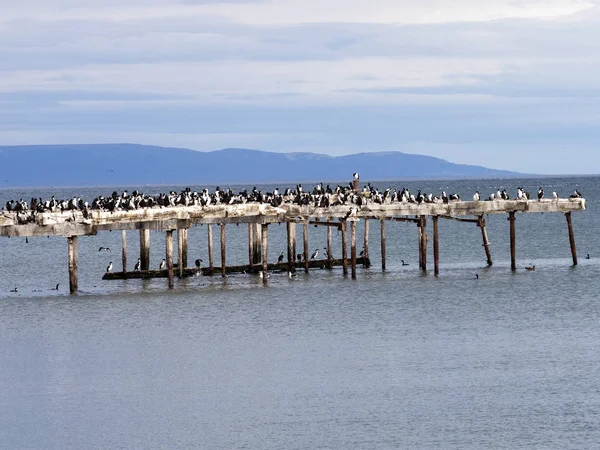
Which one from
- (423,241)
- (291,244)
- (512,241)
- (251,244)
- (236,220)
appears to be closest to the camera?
(236,220)

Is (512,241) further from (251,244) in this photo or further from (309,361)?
(309,361)

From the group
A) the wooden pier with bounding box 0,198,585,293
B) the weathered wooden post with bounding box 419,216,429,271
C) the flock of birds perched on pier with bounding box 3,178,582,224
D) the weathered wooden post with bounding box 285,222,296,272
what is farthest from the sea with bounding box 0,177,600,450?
the flock of birds perched on pier with bounding box 3,178,582,224

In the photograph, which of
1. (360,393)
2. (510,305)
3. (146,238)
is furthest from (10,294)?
(360,393)

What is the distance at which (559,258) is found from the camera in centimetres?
7088

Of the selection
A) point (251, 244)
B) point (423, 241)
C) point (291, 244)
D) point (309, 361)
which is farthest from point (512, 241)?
point (309, 361)

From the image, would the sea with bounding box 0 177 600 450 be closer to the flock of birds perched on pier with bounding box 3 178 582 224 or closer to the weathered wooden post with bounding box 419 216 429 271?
the weathered wooden post with bounding box 419 216 429 271

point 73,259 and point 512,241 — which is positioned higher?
point 73,259

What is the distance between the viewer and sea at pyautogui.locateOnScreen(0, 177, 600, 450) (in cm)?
2869

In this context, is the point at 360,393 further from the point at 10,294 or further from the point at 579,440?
the point at 10,294

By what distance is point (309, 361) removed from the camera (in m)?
36.6

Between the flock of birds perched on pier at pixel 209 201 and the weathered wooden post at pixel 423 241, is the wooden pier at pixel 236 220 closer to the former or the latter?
the weathered wooden post at pixel 423 241

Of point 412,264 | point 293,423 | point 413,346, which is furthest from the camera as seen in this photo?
point 412,264

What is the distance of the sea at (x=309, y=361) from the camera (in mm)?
28688

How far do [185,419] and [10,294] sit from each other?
27.9m
